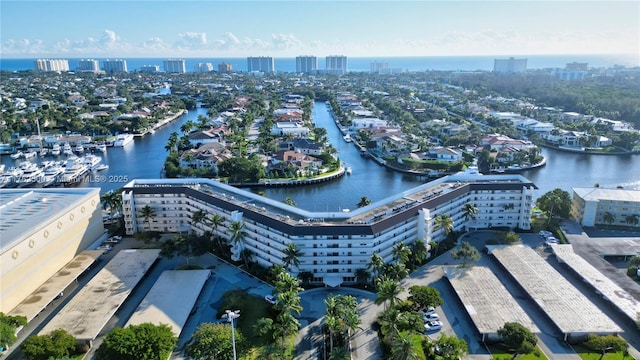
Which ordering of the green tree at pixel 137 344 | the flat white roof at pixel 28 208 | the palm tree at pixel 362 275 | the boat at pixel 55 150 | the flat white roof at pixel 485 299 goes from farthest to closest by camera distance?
the boat at pixel 55 150, the palm tree at pixel 362 275, the flat white roof at pixel 28 208, the flat white roof at pixel 485 299, the green tree at pixel 137 344

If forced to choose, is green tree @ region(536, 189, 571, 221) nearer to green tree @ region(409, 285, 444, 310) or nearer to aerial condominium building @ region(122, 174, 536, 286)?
aerial condominium building @ region(122, 174, 536, 286)

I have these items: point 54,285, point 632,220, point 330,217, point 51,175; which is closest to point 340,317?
point 330,217

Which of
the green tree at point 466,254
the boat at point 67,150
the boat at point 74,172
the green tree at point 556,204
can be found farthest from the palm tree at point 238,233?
the boat at point 67,150

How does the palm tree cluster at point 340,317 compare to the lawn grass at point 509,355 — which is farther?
the lawn grass at point 509,355

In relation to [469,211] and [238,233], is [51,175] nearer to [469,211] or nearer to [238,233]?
[238,233]

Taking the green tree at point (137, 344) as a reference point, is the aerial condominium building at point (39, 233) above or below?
above

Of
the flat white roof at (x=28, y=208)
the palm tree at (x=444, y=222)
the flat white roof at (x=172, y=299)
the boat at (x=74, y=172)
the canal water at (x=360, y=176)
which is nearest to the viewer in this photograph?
the flat white roof at (x=172, y=299)

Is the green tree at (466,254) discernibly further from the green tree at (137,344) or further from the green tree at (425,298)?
the green tree at (137,344)

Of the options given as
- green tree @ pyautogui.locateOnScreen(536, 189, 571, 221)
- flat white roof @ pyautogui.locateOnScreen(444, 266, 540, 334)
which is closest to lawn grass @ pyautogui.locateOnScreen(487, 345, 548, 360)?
flat white roof @ pyautogui.locateOnScreen(444, 266, 540, 334)
